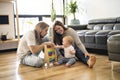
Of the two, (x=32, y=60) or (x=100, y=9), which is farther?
(x=100, y=9)

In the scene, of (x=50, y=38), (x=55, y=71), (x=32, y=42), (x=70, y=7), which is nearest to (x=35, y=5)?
(x=70, y=7)

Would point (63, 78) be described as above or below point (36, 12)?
below

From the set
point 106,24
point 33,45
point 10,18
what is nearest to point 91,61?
point 33,45

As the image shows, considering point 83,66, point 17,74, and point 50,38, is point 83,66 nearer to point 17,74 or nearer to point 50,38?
point 50,38

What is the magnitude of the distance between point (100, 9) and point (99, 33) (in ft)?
4.98

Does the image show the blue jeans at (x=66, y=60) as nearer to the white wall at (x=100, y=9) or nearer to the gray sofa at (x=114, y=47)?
the gray sofa at (x=114, y=47)

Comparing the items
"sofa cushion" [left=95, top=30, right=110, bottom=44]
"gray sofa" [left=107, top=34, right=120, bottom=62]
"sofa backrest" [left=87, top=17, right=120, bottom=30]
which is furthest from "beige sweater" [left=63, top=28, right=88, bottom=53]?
"sofa backrest" [left=87, top=17, right=120, bottom=30]

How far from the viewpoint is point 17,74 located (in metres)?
2.34

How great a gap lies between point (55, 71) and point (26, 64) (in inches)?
25.9

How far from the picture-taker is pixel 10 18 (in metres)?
4.57

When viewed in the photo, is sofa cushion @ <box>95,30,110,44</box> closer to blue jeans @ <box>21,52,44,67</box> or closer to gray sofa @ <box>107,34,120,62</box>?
gray sofa @ <box>107,34,120,62</box>

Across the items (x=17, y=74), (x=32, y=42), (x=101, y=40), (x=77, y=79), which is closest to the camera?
(x=77, y=79)

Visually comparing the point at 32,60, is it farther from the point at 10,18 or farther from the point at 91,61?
the point at 10,18

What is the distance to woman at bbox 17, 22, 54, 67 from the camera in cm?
262
